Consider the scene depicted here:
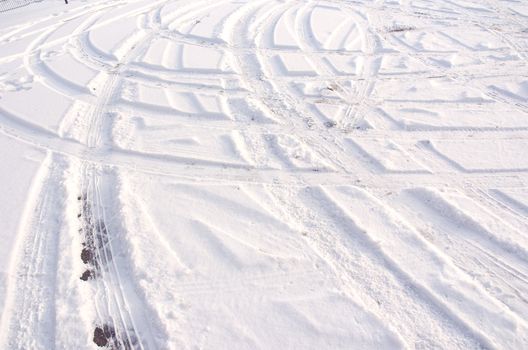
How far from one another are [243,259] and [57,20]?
9.16 meters

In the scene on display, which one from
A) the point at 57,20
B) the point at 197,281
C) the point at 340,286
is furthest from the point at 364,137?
the point at 57,20

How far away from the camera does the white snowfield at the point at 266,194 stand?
3.07m

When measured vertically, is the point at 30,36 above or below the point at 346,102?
above

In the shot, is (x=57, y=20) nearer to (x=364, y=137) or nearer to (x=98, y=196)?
(x=98, y=196)

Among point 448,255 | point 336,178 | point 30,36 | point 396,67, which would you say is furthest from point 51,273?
point 30,36

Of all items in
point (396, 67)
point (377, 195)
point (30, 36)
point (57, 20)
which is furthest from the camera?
point (57, 20)

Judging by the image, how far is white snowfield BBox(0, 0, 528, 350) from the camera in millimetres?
3066

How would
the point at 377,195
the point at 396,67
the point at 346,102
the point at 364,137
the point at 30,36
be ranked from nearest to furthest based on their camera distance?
the point at 377,195 → the point at 364,137 → the point at 346,102 → the point at 396,67 → the point at 30,36

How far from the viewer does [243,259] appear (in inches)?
137

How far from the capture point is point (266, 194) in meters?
4.23

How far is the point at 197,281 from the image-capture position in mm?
3307

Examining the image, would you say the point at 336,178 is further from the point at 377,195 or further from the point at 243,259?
the point at 243,259

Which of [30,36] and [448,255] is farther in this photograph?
[30,36]

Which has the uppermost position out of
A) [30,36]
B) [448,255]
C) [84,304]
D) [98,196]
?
[30,36]
